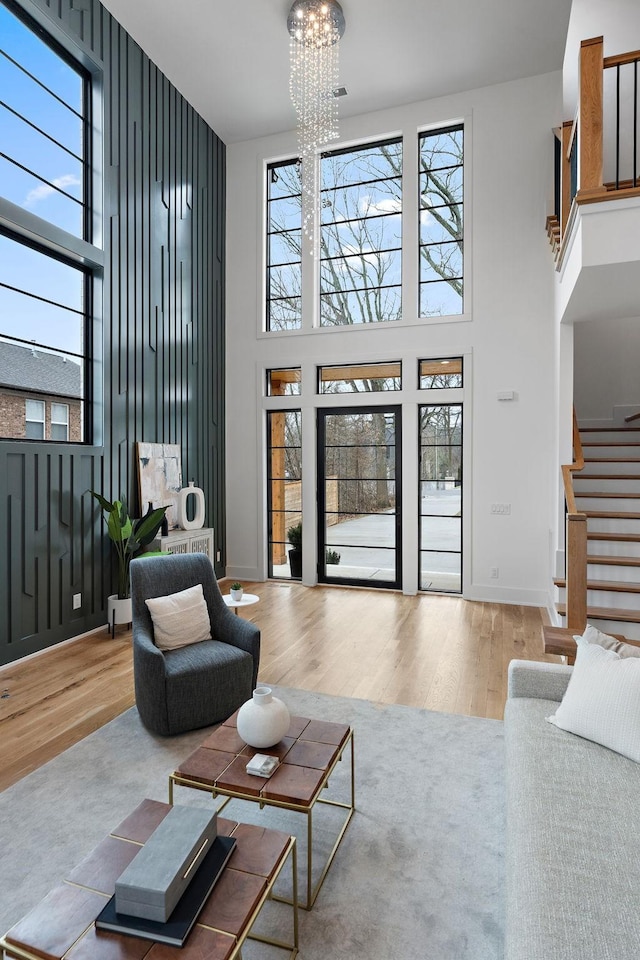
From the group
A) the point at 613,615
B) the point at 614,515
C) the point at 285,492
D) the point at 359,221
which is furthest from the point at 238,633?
the point at 359,221

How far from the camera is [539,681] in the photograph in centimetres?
239

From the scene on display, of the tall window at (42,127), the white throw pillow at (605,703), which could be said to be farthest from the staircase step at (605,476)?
the tall window at (42,127)

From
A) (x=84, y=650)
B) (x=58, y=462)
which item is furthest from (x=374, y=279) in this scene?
(x=84, y=650)

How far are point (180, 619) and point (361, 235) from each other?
198 inches

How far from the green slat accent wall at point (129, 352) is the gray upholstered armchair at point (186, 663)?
143cm

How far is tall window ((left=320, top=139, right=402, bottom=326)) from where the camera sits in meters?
6.30

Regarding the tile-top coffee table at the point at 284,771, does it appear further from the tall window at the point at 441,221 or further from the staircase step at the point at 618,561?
the tall window at the point at 441,221

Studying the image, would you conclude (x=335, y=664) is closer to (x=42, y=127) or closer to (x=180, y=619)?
(x=180, y=619)

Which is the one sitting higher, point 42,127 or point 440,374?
point 42,127

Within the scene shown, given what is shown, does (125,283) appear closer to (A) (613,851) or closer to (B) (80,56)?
(B) (80,56)

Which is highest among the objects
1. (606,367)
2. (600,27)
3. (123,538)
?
(600,27)

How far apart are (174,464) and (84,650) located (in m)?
2.11

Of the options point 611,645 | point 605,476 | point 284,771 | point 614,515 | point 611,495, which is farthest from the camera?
point 605,476

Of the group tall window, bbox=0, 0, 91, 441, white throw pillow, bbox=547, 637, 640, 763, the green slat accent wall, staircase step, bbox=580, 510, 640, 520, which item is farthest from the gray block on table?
staircase step, bbox=580, 510, 640, 520
